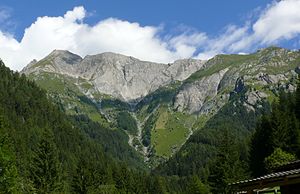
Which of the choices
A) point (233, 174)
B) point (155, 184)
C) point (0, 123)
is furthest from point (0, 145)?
point (155, 184)

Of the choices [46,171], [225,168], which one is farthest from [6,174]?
[225,168]

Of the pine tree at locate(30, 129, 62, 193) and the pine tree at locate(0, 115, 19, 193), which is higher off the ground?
the pine tree at locate(30, 129, 62, 193)

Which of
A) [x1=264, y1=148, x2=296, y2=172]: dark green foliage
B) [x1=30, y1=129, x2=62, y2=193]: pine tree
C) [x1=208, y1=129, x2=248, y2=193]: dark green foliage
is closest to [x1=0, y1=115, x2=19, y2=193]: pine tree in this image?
[x1=30, y1=129, x2=62, y2=193]: pine tree

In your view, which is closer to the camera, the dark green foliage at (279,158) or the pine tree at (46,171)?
the dark green foliage at (279,158)

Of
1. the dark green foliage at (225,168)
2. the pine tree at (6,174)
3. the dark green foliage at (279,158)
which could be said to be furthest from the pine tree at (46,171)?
the dark green foliage at (279,158)

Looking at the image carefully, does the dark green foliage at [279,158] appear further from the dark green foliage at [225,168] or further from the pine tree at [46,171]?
the pine tree at [46,171]

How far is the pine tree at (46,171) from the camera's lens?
84938mm

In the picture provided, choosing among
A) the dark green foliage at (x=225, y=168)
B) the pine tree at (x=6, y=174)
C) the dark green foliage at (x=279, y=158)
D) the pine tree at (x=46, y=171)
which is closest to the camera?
the pine tree at (x=6, y=174)

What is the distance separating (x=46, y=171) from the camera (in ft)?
281

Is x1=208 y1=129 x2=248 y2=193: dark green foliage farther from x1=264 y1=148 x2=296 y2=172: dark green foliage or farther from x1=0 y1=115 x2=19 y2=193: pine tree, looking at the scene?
x1=0 y1=115 x2=19 y2=193: pine tree

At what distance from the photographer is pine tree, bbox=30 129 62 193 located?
279 ft

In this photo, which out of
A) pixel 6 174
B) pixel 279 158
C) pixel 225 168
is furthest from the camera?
pixel 225 168

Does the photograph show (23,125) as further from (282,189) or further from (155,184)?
(282,189)

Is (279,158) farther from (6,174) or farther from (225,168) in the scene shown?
(6,174)
